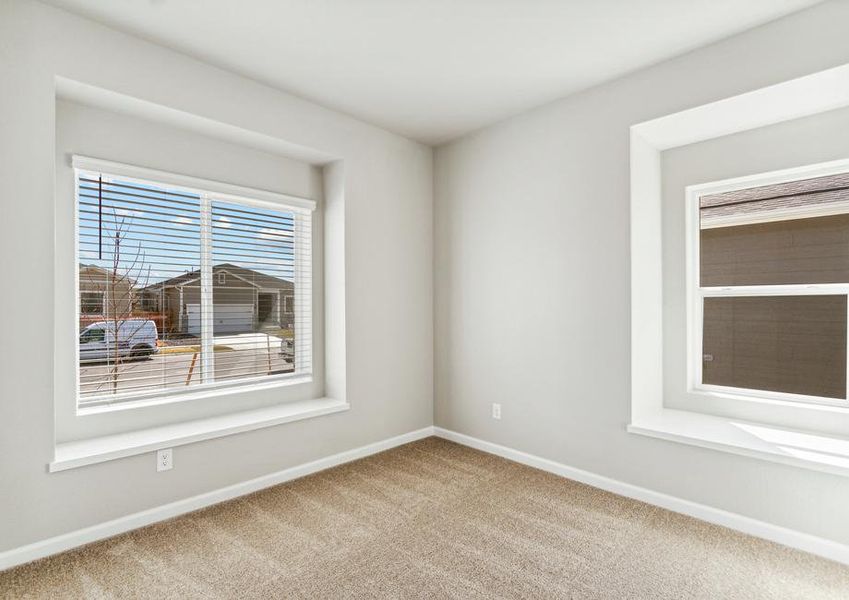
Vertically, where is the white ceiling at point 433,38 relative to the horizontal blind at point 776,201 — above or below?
above

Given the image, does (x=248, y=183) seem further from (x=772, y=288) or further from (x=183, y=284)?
(x=772, y=288)

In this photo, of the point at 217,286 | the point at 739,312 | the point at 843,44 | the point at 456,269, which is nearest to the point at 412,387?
the point at 456,269

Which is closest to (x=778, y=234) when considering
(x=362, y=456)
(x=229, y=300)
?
(x=362, y=456)

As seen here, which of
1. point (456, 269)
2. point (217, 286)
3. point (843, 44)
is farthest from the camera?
point (456, 269)

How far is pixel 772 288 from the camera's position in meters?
2.71

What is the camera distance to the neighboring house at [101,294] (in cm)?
253

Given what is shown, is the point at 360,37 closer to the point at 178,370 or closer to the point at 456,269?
the point at 456,269

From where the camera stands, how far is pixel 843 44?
2082 mm

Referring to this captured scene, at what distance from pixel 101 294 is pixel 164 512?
4.20 ft

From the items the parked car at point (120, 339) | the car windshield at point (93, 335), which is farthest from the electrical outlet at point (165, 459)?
the car windshield at point (93, 335)

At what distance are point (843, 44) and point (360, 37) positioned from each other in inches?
91.1

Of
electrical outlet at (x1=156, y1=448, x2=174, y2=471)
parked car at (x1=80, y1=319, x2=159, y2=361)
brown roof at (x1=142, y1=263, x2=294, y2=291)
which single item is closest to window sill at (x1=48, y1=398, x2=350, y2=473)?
electrical outlet at (x1=156, y1=448, x2=174, y2=471)

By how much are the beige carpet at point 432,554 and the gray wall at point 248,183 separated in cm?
25

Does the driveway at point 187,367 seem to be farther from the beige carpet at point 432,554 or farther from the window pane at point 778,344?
the window pane at point 778,344
